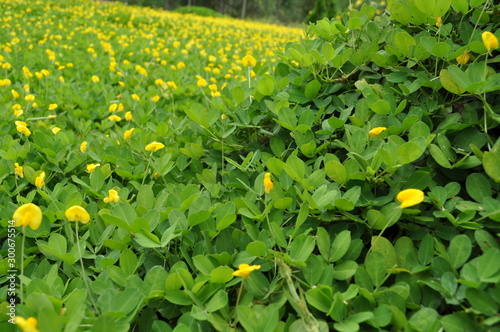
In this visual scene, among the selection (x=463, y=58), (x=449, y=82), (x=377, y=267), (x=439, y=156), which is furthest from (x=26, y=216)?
(x=463, y=58)

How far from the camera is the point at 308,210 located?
997 mm

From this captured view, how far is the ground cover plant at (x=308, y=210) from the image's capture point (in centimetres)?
82

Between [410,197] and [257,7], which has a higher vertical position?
[257,7]

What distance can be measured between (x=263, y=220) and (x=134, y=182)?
59cm

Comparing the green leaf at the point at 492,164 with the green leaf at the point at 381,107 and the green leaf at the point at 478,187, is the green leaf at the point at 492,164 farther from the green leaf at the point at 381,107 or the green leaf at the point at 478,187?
the green leaf at the point at 381,107

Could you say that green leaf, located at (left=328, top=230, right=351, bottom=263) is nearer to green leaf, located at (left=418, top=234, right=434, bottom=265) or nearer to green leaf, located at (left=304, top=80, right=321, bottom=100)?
green leaf, located at (left=418, top=234, right=434, bottom=265)

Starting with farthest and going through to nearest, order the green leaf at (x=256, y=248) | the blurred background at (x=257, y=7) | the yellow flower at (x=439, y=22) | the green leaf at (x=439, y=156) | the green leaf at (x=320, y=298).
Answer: the blurred background at (x=257, y=7), the yellow flower at (x=439, y=22), the green leaf at (x=439, y=156), the green leaf at (x=256, y=248), the green leaf at (x=320, y=298)

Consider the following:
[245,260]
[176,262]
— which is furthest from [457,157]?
[176,262]

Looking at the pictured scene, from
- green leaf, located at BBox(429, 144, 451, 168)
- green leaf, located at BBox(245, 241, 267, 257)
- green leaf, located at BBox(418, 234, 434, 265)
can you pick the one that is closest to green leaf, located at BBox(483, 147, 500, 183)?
green leaf, located at BBox(429, 144, 451, 168)

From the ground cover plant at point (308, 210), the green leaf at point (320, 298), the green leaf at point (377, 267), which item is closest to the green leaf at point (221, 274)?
the ground cover plant at point (308, 210)

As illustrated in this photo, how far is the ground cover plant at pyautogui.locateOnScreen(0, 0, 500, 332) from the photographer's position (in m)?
0.82

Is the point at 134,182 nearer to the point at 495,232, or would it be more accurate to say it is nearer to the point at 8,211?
the point at 8,211

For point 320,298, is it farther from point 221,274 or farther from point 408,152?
point 408,152

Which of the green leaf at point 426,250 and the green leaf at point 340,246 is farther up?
the green leaf at point 426,250
